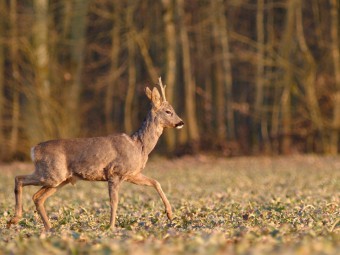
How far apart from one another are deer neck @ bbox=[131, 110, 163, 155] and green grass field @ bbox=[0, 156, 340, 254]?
0.97 meters

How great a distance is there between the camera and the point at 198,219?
37.8ft

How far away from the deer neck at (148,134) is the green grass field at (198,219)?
0.97 m

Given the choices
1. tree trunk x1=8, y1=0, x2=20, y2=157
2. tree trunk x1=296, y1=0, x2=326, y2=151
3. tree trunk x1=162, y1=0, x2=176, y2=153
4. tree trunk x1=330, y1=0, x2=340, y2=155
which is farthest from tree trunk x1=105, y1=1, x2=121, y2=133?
tree trunk x1=330, y1=0, x2=340, y2=155

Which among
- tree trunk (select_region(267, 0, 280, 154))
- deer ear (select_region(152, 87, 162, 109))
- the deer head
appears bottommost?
tree trunk (select_region(267, 0, 280, 154))

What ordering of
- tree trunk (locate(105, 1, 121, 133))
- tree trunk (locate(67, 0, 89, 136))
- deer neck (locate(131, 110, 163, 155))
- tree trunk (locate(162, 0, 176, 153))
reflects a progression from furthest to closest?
1. tree trunk (locate(105, 1, 121, 133))
2. tree trunk (locate(67, 0, 89, 136))
3. tree trunk (locate(162, 0, 176, 153))
4. deer neck (locate(131, 110, 163, 155))

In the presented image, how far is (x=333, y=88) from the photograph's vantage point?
111 ft

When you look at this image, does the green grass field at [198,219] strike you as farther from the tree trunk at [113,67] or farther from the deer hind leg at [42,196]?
the tree trunk at [113,67]

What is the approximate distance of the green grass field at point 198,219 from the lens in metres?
7.74

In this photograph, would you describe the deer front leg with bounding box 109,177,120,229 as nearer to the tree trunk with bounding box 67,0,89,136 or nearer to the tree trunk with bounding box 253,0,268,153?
the tree trunk with bounding box 67,0,89,136

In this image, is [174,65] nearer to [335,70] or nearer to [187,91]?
[187,91]

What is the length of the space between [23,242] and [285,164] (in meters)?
20.6

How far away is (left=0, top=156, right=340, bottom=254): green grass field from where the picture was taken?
7.74 m

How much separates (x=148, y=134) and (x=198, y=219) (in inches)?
52.0

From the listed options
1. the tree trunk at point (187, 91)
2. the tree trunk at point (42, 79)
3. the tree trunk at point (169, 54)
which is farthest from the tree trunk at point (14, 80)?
the tree trunk at point (187, 91)
